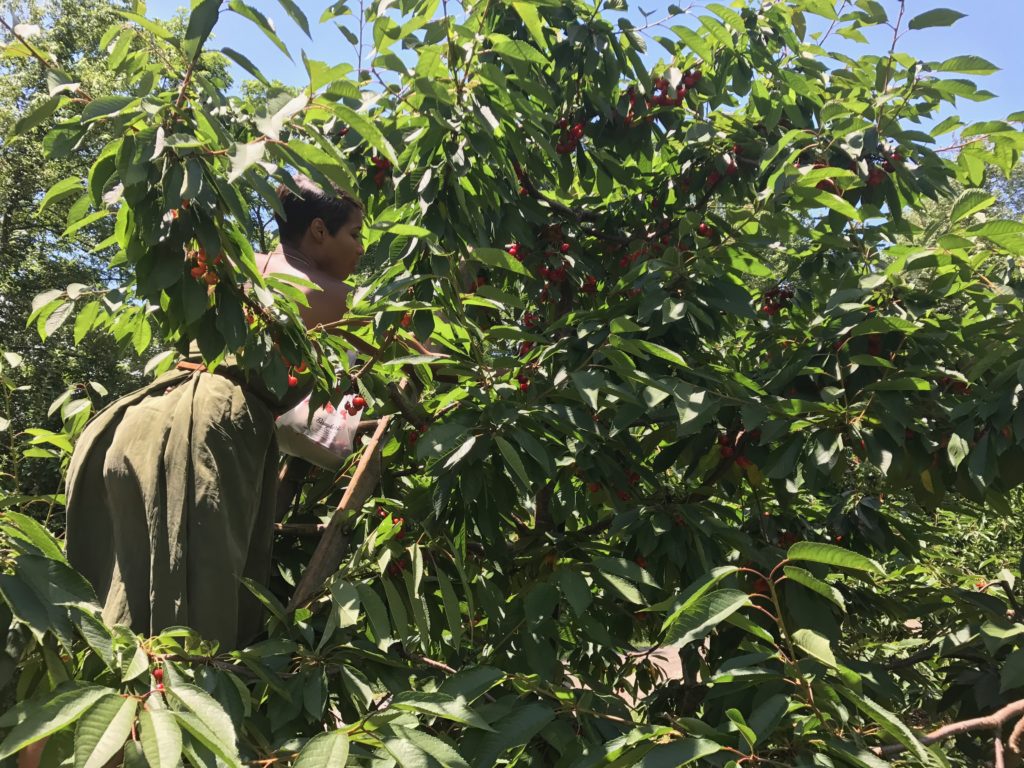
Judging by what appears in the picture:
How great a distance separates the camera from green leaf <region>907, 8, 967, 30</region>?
1860 millimetres

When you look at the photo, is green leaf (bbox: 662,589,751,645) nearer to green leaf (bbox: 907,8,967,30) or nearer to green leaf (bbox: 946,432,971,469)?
green leaf (bbox: 946,432,971,469)

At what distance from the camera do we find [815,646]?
3.67ft

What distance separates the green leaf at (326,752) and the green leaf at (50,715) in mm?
241

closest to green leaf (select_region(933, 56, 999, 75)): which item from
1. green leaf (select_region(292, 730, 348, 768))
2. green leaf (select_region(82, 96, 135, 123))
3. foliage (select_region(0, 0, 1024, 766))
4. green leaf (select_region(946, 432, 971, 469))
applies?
foliage (select_region(0, 0, 1024, 766))

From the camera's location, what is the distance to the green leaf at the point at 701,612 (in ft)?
3.65

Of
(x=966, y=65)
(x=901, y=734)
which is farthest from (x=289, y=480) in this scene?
(x=966, y=65)

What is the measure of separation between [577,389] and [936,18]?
1194mm

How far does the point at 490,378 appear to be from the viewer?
5.75 feet

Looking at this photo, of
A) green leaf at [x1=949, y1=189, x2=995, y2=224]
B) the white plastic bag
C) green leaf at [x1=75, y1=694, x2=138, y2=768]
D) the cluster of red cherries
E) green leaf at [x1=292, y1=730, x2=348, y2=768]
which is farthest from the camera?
the cluster of red cherries

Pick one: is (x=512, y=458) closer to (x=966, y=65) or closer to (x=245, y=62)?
(x=245, y=62)

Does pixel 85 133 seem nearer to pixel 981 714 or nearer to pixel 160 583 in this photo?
pixel 160 583

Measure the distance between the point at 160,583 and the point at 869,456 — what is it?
144 centimetres

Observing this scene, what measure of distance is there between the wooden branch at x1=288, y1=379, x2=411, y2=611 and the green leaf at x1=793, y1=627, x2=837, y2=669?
1006 mm

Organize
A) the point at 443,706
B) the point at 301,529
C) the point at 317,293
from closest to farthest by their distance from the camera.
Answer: the point at 443,706
the point at 317,293
the point at 301,529
